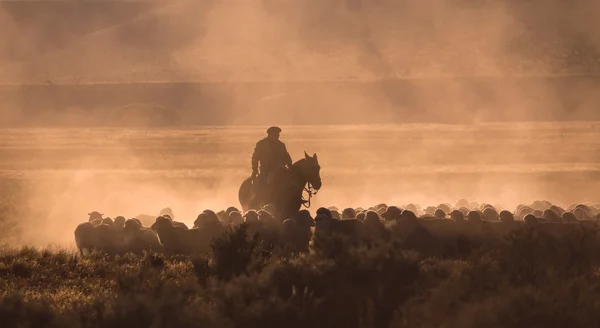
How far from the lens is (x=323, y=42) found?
120m

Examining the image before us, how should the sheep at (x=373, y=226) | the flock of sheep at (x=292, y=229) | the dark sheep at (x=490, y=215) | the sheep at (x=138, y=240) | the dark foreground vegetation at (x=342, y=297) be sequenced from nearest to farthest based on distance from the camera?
the dark foreground vegetation at (x=342, y=297)
the sheep at (x=373, y=226)
the flock of sheep at (x=292, y=229)
the sheep at (x=138, y=240)
the dark sheep at (x=490, y=215)

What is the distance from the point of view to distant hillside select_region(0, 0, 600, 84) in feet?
352

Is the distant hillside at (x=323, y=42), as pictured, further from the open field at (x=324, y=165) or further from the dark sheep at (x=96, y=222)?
the dark sheep at (x=96, y=222)

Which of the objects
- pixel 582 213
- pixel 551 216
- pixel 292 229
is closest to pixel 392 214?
pixel 292 229

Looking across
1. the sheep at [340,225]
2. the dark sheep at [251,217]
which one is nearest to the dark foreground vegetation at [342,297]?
the sheep at [340,225]

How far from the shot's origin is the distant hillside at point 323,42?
4230 inches

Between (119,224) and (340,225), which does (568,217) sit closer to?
(340,225)

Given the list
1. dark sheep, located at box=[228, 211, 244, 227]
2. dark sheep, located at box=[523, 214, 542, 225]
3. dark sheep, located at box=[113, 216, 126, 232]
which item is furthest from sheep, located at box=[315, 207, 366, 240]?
dark sheep, located at box=[113, 216, 126, 232]

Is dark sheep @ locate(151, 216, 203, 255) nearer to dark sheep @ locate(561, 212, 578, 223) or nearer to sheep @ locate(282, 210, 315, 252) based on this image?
sheep @ locate(282, 210, 315, 252)

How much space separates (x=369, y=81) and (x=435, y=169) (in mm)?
38084

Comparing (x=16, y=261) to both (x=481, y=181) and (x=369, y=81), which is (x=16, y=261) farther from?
(x=369, y=81)

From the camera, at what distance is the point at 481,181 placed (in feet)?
191

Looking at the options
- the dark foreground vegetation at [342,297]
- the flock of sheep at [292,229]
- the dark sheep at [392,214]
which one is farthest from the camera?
the dark sheep at [392,214]

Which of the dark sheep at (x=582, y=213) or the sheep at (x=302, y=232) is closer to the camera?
the sheep at (x=302, y=232)
